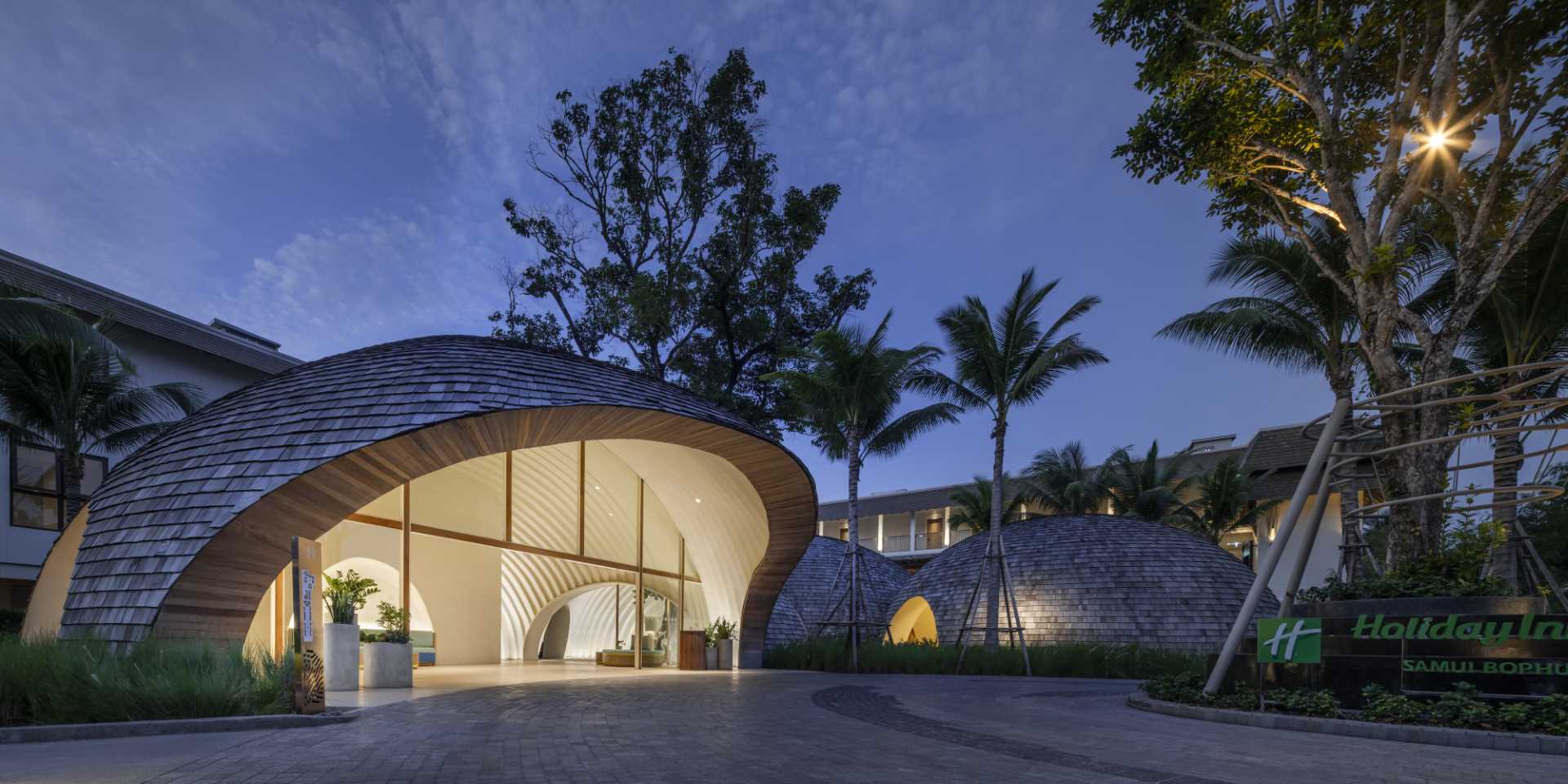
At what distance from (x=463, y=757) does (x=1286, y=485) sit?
35939 mm

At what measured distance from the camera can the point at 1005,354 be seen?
20766mm

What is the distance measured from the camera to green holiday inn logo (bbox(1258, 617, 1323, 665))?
31.4 feet

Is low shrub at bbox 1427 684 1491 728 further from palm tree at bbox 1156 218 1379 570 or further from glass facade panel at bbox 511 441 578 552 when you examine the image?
glass facade panel at bbox 511 441 578 552

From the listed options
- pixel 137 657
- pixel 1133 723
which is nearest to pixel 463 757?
pixel 137 657

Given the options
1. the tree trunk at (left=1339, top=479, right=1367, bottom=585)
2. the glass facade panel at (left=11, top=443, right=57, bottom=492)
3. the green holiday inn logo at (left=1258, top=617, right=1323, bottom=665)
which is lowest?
the green holiday inn logo at (left=1258, top=617, right=1323, bottom=665)

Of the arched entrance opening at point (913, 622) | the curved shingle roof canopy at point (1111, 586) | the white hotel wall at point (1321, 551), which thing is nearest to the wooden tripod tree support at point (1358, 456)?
the curved shingle roof canopy at point (1111, 586)

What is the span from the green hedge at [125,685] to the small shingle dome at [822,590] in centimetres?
1415

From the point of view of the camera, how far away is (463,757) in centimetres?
642

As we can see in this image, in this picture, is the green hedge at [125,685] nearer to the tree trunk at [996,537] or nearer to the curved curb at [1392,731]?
the curved curb at [1392,731]

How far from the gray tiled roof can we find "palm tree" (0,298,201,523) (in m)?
1.32

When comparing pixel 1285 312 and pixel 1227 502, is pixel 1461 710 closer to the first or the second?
pixel 1285 312

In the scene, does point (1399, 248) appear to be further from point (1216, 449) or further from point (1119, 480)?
point (1216, 449)

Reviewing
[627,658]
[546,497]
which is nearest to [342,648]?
[546,497]

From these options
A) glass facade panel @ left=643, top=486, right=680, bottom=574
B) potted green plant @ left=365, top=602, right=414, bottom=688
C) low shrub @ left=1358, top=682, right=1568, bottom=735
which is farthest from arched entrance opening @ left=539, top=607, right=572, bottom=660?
low shrub @ left=1358, top=682, right=1568, bottom=735
